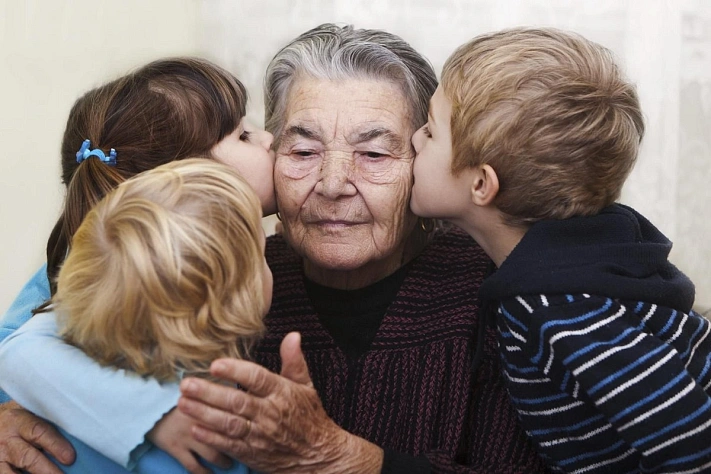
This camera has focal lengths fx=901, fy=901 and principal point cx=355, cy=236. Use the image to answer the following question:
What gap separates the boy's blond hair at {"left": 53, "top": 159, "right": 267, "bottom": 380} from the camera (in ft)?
5.57

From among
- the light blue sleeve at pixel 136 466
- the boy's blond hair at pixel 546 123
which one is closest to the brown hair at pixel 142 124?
the light blue sleeve at pixel 136 466

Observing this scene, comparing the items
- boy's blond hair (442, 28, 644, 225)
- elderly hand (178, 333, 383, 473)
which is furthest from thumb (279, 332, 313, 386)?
boy's blond hair (442, 28, 644, 225)

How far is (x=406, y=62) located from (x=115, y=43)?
1.89m

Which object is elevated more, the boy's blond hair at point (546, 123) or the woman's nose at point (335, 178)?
the boy's blond hair at point (546, 123)

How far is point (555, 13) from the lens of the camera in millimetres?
3398

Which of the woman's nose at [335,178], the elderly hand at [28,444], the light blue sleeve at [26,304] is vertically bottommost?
the elderly hand at [28,444]

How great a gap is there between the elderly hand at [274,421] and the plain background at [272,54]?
5.44 ft

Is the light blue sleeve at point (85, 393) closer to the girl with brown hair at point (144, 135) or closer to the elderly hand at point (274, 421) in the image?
the elderly hand at point (274, 421)

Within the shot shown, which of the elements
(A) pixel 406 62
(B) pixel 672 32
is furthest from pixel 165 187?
(B) pixel 672 32

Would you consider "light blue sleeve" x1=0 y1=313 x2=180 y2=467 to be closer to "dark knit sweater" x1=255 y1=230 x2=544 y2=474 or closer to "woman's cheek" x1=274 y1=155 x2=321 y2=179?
"dark knit sweater" x1=255 y1=230 x2=544 y2=474

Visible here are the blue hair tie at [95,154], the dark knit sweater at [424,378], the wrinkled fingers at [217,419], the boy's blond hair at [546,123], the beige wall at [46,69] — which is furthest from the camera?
the beige wall at [46,69]

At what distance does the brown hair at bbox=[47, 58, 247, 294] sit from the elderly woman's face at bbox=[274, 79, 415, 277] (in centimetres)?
21

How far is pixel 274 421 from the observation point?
1.80 m

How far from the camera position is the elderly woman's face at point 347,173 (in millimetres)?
2371
